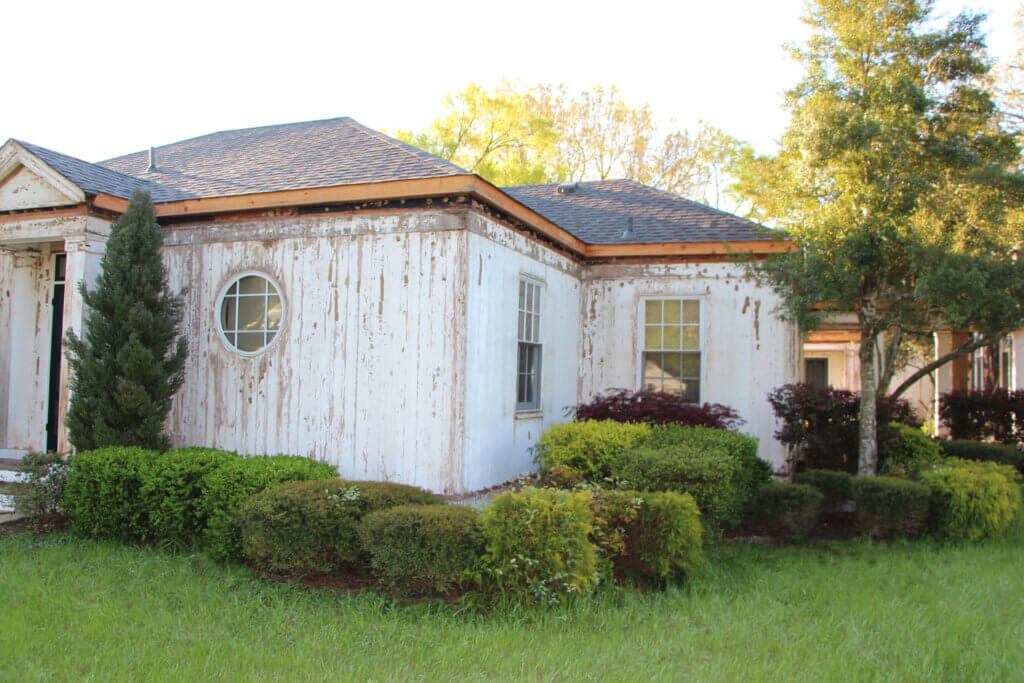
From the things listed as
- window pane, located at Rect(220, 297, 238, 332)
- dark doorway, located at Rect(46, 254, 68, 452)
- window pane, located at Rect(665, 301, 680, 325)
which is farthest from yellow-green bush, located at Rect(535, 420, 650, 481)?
dark doorway, located at Rect(46, 254, 68, 452)

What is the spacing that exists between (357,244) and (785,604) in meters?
5.11

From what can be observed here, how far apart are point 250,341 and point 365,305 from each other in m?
1.50

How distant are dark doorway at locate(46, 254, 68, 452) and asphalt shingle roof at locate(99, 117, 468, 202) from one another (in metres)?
1.55

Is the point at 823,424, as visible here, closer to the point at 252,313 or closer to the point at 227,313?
the point at 252,313

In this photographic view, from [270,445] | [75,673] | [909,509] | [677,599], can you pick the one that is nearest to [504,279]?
[270,445]

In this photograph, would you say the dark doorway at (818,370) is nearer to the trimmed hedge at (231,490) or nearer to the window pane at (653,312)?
the window pane at (653,312)

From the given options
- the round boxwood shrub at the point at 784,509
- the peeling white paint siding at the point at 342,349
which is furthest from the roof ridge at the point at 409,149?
the round boxwood shrub at the point at 784,509

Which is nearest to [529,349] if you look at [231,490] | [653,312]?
[653,312]

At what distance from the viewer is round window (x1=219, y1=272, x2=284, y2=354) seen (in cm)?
798

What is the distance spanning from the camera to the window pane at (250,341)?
26.3ft

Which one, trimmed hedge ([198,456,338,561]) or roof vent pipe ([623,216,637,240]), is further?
roof vent pipe ([623,216,637,240])

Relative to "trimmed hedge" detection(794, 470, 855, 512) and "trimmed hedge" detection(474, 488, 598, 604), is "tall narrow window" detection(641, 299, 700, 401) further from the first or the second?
"trimmed hedge" detection(474, 488, 598, 604)

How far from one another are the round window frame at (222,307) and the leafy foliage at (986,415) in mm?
11267

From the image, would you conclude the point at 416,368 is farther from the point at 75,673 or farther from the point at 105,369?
the point at 75,673
